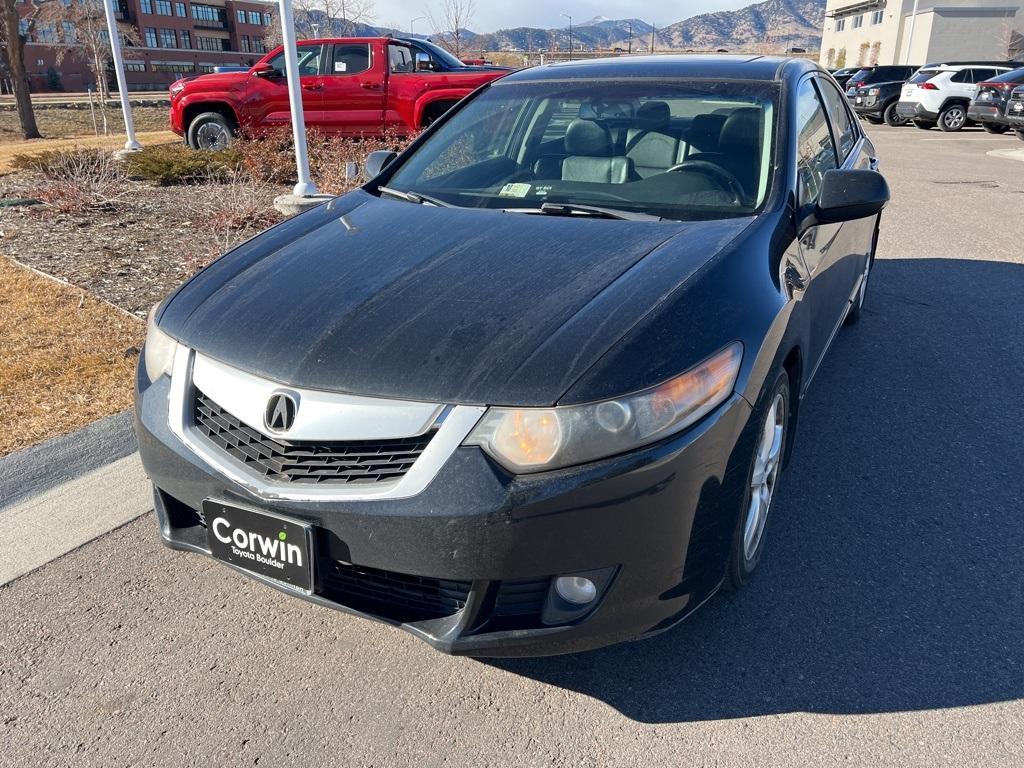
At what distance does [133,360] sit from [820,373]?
384 centimetres

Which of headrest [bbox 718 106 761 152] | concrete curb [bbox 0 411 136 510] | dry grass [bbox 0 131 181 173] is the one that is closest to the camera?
headrest [bbox 718 106 761 152]

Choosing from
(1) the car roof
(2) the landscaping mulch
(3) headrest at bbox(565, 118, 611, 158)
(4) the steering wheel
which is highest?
(1) the car roof

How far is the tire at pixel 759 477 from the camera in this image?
93.3 inches

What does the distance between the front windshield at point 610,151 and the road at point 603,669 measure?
128cm

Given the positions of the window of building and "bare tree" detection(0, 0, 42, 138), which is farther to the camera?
"bare tree" detection(0, 0, 42, 138)

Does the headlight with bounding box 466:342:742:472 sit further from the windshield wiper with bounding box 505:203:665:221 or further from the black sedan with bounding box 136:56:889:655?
the windshield wiper with bounding box 505:203:665:221

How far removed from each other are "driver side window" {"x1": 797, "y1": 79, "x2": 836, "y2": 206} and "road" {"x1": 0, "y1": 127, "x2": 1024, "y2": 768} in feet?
3.88

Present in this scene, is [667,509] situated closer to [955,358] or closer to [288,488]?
[288,488]

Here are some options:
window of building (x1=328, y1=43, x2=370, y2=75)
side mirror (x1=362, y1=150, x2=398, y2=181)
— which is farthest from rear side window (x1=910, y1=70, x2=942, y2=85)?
side mirror (x1=362, y1=150, x2=398, y2=181)

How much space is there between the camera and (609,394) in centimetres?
196

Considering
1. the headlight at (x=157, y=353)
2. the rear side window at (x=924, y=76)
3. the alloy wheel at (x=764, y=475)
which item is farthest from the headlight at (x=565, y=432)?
the rear side window at (x=924, y=76)

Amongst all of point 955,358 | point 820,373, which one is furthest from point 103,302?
point 955,358

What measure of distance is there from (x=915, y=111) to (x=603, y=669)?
24.0 m

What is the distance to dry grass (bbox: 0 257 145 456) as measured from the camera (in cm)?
393
